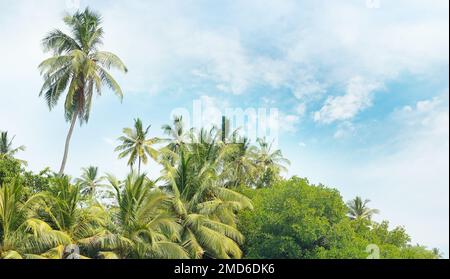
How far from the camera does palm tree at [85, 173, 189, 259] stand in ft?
53.9

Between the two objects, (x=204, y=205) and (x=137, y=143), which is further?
(x=137, y=143)

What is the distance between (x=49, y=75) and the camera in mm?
24547

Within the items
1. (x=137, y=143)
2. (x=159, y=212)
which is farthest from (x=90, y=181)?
(x=159, y=212)

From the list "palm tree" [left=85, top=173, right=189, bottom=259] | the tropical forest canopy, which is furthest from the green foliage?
"palm tree" [left=85, top=173, right=189, bottom=259]

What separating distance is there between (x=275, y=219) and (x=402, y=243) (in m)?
7.96

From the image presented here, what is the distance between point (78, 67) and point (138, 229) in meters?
11.0

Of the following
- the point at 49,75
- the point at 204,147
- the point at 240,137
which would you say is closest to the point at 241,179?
the point at 240,137

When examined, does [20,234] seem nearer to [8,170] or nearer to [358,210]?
[8,170]

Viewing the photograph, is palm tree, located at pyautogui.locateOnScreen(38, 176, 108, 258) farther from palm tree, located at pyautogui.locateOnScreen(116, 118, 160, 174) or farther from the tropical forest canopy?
palm tree, located at pyautogui.locateOnScreen(116, 118, 160, 174)

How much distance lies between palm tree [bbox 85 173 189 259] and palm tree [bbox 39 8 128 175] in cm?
822

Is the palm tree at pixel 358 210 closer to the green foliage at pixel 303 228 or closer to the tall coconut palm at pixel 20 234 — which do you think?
the green foliage at pixel 303 228

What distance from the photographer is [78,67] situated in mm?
24250

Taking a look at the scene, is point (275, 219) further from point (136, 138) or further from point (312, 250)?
point (136, 138)
